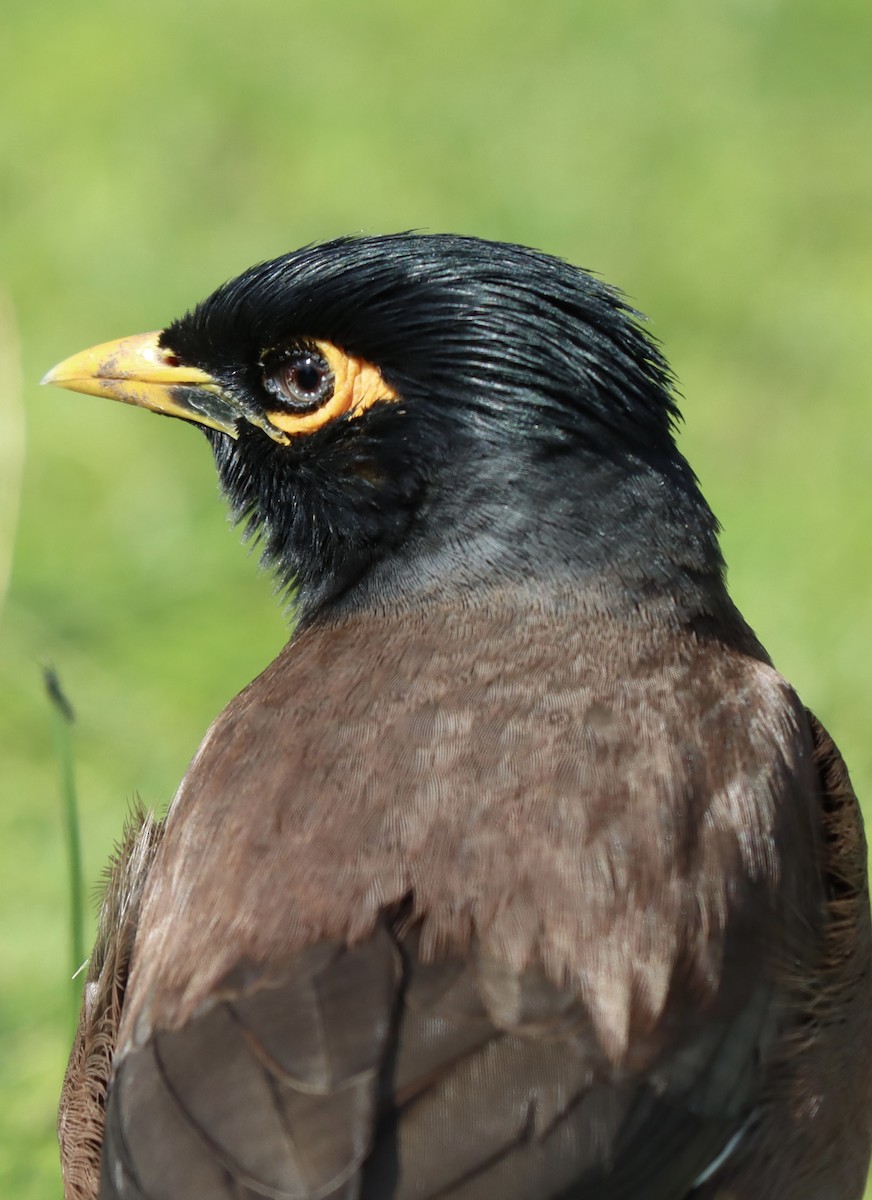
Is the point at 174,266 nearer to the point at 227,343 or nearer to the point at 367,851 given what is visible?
the point at 227,343

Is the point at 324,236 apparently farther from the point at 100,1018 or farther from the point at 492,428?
the point at 100,1018

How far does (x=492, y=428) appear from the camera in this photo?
4.16 metres

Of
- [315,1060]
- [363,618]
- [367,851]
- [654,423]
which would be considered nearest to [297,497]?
[363,618]

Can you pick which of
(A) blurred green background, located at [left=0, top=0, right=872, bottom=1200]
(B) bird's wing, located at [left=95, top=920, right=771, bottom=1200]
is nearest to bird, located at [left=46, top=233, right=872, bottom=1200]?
(B) bird's wing, located at [left=95, top=920, right=771, bottom=1200]

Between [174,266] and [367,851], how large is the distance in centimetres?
632

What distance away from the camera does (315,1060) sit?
329 centimetres

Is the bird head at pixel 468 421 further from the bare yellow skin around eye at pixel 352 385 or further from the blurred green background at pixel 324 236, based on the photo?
the blurred green background at pixel 324 236

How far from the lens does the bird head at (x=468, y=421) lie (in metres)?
4.16

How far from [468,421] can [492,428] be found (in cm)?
6

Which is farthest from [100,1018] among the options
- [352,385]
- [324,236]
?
[324,236]

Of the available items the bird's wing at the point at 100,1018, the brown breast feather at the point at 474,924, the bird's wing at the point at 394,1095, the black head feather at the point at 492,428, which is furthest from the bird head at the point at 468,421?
the bird's wing at the point at 394,1095

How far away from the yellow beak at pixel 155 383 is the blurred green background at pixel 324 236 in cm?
164

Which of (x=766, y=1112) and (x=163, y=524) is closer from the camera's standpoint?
(x=766, y=1112)

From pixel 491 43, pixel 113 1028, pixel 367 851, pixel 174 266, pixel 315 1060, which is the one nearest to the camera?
pixel 315 1060
